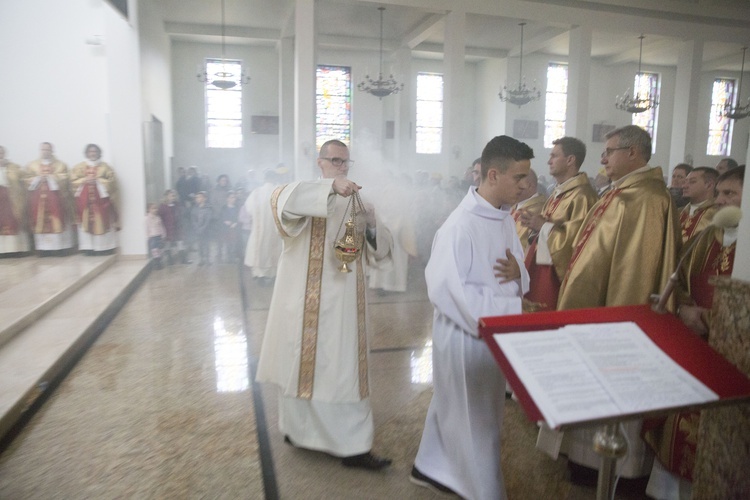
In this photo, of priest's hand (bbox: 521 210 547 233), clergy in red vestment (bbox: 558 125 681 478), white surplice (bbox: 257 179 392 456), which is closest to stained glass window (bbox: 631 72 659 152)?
priest's hand (bbox: 521 210 547 233)

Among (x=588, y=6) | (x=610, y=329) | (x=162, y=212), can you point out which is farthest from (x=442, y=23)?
(x=610, y=329)

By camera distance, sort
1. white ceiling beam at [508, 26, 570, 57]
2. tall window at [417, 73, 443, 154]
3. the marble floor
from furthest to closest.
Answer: tall window at [417, 73, 443, 154]
white ceiling beam at [508, 26, 570, 57]
the marble floor

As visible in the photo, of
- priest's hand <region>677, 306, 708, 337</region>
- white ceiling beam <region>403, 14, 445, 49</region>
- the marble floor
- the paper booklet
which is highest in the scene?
white ceiling beam <region>403, 14, 445, 49</region>

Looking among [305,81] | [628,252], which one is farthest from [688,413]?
[305,81]

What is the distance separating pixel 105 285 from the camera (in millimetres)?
7445

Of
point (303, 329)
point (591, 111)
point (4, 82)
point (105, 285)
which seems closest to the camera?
point (303, 329)

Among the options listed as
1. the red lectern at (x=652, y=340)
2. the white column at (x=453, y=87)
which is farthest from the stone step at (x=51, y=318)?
the white column at (x=453, y=87)

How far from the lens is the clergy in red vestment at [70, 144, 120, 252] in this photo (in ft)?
30.4

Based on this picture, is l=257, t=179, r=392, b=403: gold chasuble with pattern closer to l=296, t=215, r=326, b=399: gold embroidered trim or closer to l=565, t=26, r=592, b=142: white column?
l=296, t=215, r=326, b=399: gold embroidered trim

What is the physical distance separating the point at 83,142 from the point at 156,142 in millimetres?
1701

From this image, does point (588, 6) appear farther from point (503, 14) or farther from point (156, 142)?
point (156, 142)

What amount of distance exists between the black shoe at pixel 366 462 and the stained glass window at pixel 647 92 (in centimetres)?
1768

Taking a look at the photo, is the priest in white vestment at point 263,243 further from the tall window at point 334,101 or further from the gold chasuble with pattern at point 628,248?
the tall window at point 334,101

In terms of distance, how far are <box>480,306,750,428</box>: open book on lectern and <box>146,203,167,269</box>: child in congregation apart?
924 centimetres
